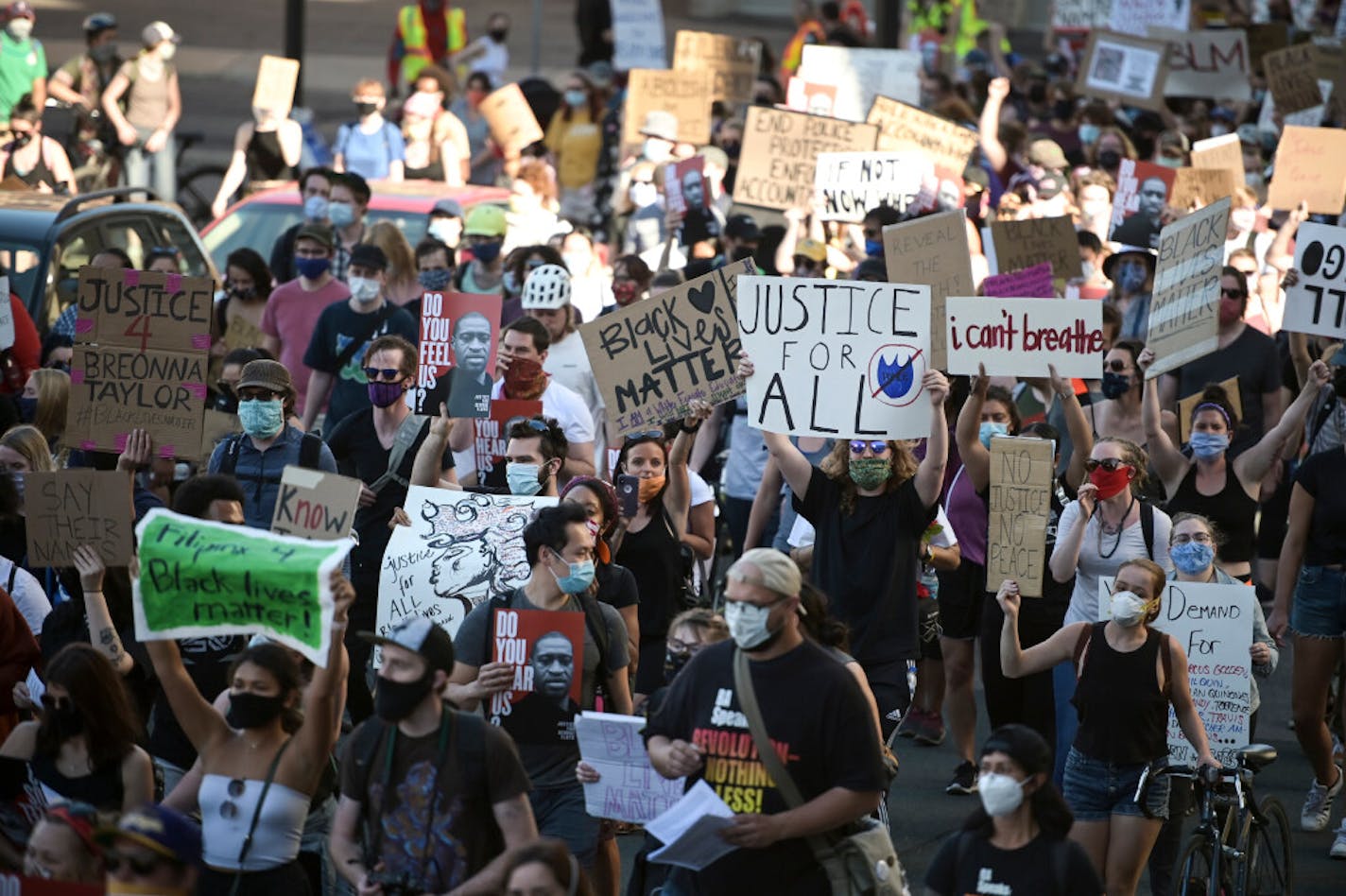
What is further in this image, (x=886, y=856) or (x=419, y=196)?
(x=419, y=196)

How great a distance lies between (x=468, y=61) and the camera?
22.8m

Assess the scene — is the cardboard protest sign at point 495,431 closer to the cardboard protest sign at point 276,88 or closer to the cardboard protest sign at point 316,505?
the cardboard protest sign at point 316,505

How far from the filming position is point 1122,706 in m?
7.56

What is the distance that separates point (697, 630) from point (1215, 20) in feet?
64.6

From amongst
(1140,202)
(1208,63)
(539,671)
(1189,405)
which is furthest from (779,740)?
(1208,63)

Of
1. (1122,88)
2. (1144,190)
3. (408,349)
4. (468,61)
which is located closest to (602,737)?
→ (408,349)

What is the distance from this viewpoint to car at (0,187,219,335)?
12039mm

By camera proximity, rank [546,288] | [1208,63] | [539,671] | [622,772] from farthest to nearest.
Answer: [1208,63], [546,288], [539,671], [622,772]

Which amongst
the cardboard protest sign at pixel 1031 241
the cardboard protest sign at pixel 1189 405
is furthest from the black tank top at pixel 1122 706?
the cardboard protest sign at pixel 1031 241

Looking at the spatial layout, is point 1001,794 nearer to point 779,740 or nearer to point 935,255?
point 779,740

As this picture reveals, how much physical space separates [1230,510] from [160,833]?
5.49 m

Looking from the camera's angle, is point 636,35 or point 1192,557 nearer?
point 1192,557

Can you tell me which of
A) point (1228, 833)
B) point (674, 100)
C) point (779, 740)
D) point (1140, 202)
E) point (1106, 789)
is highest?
point (674, 100)

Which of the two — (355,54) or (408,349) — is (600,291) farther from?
(355,54)
